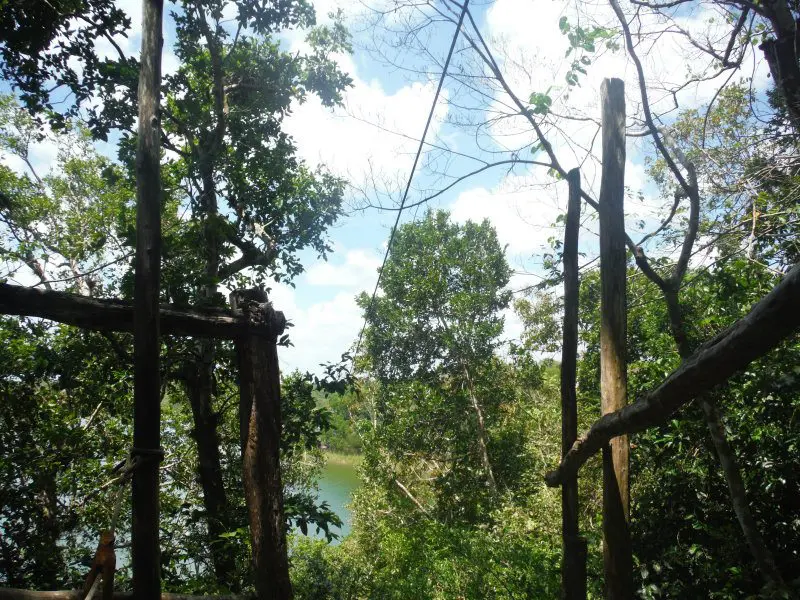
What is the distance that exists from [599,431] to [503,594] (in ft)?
12.7

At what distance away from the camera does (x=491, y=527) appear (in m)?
10.2

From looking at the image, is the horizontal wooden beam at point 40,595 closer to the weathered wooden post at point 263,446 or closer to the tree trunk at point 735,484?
the weathered wooden post at point 263,446

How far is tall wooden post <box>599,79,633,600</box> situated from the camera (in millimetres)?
2570

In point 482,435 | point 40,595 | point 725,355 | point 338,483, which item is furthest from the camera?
point 338,483

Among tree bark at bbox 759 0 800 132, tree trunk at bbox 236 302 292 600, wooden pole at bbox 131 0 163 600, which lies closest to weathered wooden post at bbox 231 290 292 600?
tree trunk at bbox 236 302 292 600

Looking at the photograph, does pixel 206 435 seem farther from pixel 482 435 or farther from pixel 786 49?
pixel 482 435

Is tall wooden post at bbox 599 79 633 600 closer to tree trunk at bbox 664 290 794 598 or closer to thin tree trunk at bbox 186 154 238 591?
tree trunk at bbox 664 290 794 598

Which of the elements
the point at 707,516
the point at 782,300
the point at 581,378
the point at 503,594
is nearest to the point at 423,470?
the point at 581,378

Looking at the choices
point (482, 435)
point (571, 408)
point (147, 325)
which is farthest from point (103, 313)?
point (482, 435)

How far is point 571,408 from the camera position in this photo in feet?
9.45

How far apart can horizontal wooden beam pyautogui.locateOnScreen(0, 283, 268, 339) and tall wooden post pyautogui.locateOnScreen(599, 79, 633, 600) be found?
1.80 meters

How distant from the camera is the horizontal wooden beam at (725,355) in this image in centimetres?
116

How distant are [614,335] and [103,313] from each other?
2486 millimetres

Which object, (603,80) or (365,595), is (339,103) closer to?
(603,80)
